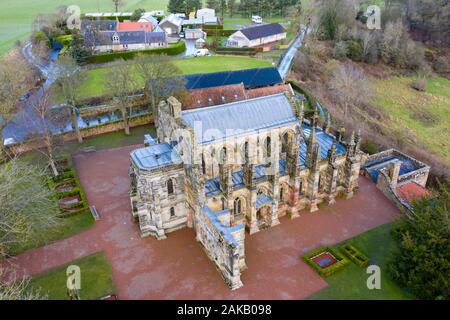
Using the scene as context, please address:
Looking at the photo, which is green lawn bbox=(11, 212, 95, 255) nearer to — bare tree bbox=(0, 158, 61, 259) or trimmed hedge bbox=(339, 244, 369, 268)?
bare tree bbox=(0, 158, 61, 259)

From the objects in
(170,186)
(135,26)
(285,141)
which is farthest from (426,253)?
(135,26)

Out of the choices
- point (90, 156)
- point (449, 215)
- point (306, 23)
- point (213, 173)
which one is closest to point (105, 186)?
point (90, 156)

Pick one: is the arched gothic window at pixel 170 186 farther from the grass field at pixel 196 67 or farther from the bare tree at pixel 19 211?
the grass field at pixel 196 67

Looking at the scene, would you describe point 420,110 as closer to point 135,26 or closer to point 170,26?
point 170,26

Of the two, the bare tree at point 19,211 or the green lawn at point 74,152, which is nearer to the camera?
the bare tree at point 19,211

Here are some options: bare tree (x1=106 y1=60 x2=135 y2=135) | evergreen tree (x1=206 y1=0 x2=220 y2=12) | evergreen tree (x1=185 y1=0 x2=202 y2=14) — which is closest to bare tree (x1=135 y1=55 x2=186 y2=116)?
bare tree (x1=106 y1=60 x2=135 y2=135)

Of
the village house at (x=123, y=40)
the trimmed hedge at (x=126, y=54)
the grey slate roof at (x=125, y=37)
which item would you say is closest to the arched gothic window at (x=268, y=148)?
the trimmed hedge at (x=126, y=54)
